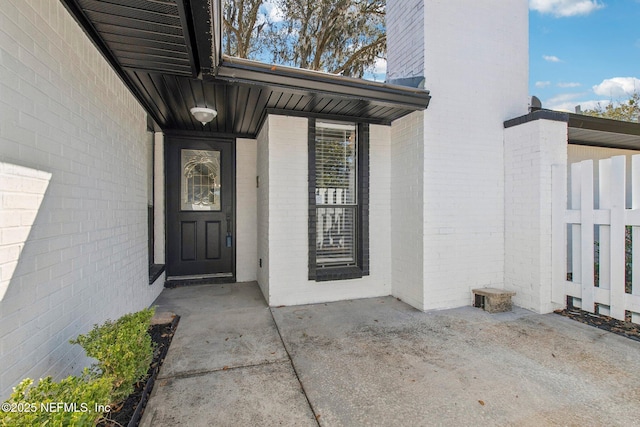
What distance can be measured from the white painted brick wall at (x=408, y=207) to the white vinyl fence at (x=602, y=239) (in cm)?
161

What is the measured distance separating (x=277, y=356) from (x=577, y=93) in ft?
62.8

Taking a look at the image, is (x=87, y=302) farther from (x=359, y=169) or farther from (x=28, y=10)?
(x=359, y=169)

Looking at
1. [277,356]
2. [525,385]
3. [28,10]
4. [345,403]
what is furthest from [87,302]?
[525,385]

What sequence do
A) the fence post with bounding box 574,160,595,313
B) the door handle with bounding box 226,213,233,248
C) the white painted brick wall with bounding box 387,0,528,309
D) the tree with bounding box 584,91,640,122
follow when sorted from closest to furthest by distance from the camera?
the fence post with bounding box 574,160,595,313
the white painted brick wall with bounding box 387,0,528,309
the door handle with bounding box 226,213,233,248
the tree with bounding box 584,91,640,122

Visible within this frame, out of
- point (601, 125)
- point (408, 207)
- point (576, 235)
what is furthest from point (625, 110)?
point (408, 207)

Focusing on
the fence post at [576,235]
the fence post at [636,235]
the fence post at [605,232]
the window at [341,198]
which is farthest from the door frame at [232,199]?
the fence post at [636,235]

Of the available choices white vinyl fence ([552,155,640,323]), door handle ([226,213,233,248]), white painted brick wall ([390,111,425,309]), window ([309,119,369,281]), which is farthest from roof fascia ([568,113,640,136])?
door handle ([226,213,233,248])

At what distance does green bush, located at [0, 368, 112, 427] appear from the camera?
111cm

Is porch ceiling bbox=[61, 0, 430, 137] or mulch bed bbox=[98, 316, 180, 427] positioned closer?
mulch bed bbox=[98, 316, 180, 427]

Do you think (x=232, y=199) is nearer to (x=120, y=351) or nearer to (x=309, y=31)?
(x=120, y=351)

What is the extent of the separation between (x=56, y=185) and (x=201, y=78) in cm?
162

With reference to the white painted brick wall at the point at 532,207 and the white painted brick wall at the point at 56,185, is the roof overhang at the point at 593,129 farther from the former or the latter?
the white painted brick wall at the point at 56,185

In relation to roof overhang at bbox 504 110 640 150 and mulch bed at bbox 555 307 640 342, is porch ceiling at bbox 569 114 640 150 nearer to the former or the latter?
roof overhang at bbox 504 110 640 150

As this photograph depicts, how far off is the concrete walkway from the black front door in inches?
67.9
